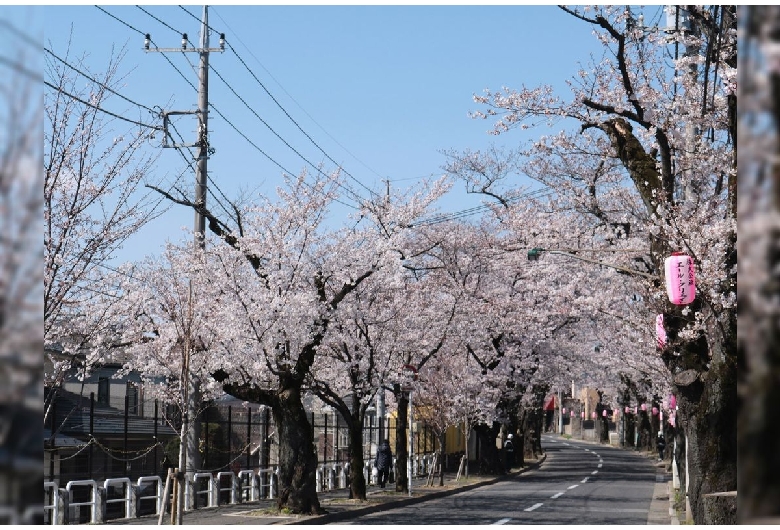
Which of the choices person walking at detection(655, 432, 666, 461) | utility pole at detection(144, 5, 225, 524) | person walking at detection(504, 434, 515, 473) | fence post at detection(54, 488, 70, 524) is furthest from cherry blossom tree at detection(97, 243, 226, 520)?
person walking at detection(655, 432, 666, 461)

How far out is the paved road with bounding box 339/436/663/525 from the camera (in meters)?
20.1

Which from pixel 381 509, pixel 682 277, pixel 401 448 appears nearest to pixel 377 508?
pixel 381 509

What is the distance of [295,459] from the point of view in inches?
797

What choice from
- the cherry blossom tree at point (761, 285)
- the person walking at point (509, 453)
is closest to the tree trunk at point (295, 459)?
the cherry blossom tree at point (761, 285)

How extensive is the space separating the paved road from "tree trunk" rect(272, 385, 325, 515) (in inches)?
47.6

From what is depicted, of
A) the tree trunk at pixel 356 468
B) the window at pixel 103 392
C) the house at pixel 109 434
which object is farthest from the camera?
the window at pixel 103 392

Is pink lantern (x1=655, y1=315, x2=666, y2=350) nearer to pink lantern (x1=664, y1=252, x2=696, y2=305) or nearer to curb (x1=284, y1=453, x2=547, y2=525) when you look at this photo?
pink lantern (x1=664, y1=252, x2=696, y2=305)

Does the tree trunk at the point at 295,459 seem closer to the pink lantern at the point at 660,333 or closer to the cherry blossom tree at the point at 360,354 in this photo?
the cherry blossom tree at the point at 360,354

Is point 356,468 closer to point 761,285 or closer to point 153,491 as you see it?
point 153,491

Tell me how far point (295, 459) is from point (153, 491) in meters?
7.00

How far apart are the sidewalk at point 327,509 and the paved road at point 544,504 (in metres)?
0.40

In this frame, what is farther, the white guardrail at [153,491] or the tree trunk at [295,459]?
the tree trunk at [295,459]

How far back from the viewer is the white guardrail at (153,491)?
17.6m

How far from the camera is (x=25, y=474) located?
3.68 meters
